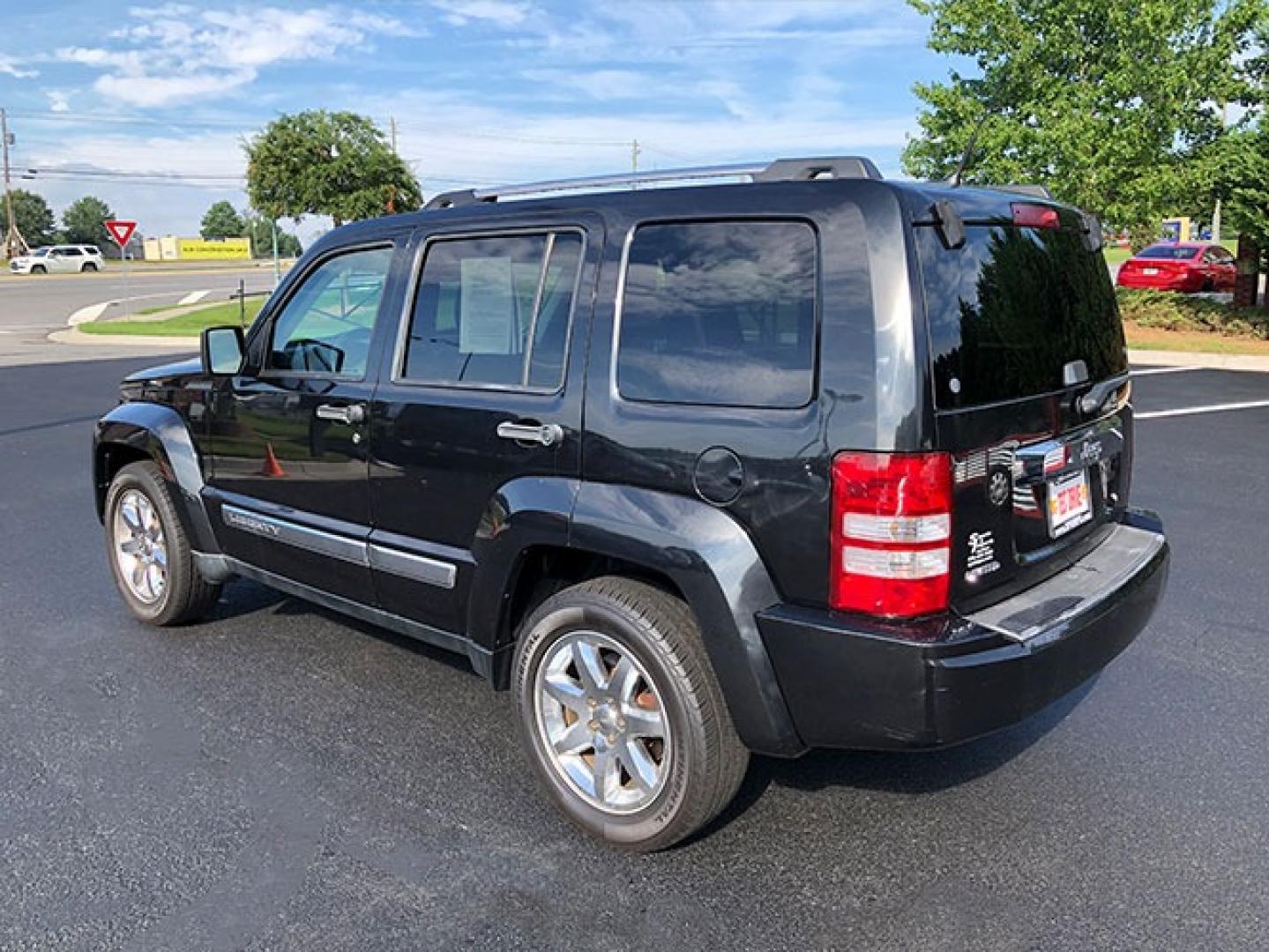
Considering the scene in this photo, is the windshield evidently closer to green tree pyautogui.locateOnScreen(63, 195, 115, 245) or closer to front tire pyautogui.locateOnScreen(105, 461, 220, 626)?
front tire pyautogui.locateOnScreen(105, 461, 220, 626)

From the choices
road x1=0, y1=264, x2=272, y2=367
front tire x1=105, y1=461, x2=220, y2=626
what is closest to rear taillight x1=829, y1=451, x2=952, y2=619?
front tire x1=105, y1=461, x2=220, y2=626

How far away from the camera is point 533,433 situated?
3240 millimetres

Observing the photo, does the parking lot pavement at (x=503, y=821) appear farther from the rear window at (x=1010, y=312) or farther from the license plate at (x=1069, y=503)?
the rear window at (x=1010, y=312)

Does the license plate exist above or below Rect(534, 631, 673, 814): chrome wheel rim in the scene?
above

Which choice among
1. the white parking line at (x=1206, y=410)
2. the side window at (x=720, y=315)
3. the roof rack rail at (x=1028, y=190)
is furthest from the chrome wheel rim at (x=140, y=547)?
the white parking line at (x=1206, y=410)

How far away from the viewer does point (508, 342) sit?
11.3 feet

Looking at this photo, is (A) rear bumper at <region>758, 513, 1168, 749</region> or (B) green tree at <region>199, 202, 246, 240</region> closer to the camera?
(A) rear bumper at <region>758, 513, 1168, 749</region>

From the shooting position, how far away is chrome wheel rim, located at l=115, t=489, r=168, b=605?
493cm

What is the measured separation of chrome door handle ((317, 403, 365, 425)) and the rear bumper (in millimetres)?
1740

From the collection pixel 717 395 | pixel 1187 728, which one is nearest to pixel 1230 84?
pixel 1187 728

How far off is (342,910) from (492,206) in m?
2.21

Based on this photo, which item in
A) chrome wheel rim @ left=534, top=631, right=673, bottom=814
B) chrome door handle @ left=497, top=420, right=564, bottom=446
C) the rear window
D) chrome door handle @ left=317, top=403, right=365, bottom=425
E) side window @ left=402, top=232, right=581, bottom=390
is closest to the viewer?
the rear window

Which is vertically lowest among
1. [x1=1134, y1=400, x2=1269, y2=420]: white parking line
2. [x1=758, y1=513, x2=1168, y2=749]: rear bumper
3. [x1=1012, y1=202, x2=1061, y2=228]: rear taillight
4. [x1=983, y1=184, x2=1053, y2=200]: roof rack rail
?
[x1=1134, y1=400, x2=1269, y2=420]: white parking line

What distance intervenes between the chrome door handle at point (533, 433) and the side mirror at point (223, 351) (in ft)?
5.56
